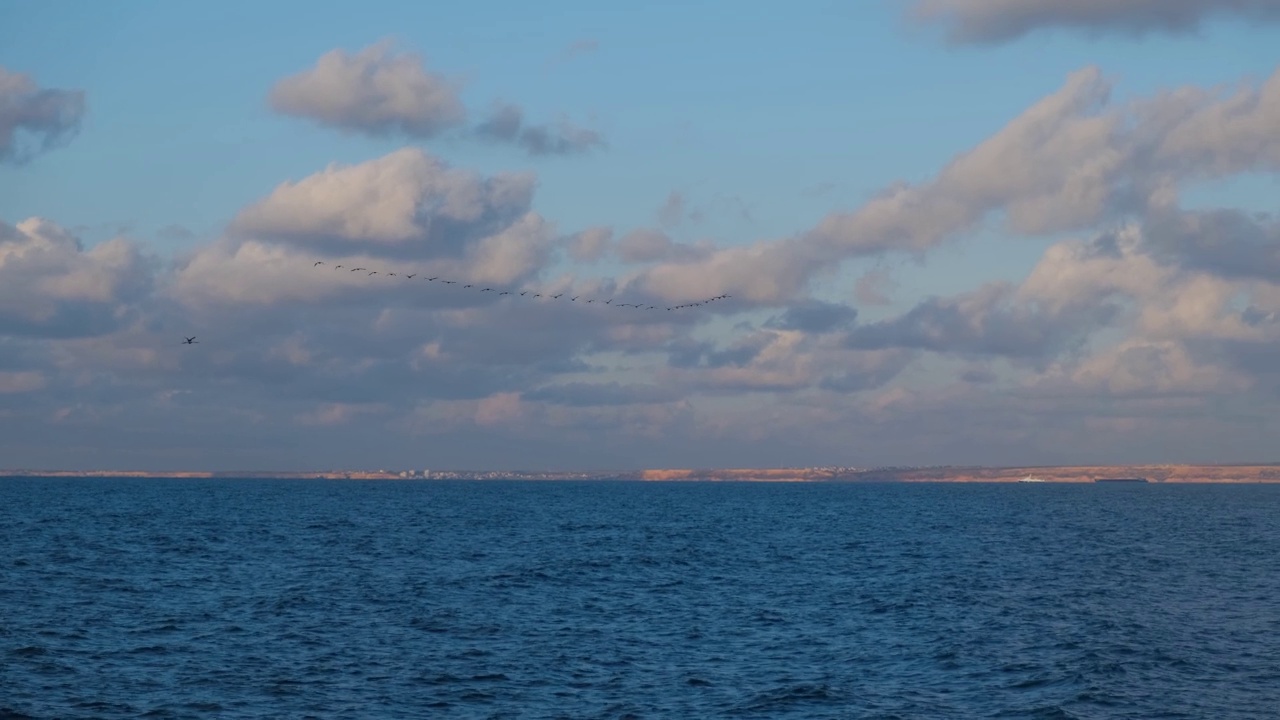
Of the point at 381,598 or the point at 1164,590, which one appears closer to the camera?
the point at 381,598

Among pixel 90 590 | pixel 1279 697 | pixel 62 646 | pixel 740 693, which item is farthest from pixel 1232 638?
pixel 90 590

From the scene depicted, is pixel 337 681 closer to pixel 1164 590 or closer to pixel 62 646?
pixel 62 646

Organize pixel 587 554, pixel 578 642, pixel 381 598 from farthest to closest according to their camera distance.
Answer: pixel 587 554 → pixel 381 598 → pixel 578 642

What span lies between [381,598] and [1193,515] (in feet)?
515

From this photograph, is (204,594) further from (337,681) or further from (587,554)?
(587,554)

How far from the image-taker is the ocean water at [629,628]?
45.3 meters

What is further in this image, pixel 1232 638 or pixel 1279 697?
pixel 1232 638

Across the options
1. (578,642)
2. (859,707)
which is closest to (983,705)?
(859,707)

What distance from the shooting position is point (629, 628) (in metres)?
61.8

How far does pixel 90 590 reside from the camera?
72250mm

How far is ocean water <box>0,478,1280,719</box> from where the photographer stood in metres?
45.3

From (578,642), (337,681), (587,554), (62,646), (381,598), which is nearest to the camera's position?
(337,681)

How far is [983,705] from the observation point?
44719 millimetres

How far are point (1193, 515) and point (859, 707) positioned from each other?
165147mm
